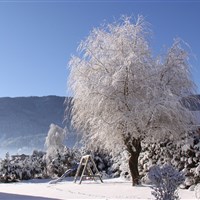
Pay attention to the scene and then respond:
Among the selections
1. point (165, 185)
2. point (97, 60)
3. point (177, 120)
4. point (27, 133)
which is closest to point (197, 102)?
point (177, 120)

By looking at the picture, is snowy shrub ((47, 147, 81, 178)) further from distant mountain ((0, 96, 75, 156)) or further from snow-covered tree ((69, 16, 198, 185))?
distant mountain ((0, 96, 75, 156))

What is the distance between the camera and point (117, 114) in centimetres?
1639

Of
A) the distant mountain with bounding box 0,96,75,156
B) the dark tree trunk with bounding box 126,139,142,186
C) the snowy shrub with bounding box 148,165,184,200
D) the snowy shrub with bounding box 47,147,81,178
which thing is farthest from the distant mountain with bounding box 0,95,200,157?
the snowy shrub with bounding box 148,165,184,200

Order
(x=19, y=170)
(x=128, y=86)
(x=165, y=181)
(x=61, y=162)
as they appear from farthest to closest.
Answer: (x=61, y=162) → (x=19, y=170) → (x=128, y=86) → (x=165, y=181)

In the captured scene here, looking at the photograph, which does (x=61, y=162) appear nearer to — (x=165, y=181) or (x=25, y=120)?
(x=165, y=181)

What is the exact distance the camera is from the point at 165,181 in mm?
8023

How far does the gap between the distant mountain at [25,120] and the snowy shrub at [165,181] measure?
60027 mm

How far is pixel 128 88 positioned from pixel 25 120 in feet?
188

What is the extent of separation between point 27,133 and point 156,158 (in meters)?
54.1

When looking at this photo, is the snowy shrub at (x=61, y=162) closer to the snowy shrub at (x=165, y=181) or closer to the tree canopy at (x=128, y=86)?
the tree canopy at (x=128, y=86)

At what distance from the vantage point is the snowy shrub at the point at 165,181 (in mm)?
7984

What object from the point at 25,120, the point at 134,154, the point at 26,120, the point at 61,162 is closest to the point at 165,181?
the point at 134,154

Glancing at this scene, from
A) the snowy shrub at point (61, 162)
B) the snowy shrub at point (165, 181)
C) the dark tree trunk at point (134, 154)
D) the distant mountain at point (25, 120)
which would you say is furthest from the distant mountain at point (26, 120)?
the snowy shrub at point (165, 181)

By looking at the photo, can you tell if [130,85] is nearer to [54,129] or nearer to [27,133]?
[54,129]
